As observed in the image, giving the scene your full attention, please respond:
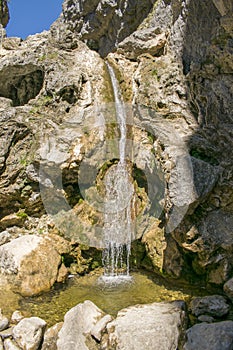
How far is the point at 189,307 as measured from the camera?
5973mm

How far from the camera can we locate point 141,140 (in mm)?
9109

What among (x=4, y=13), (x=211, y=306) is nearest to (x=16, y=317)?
(x=211, y=306)

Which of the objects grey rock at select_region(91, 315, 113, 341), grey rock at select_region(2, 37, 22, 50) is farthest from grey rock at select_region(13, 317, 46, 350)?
grey rock at select_region(2, 37, 22, 50)

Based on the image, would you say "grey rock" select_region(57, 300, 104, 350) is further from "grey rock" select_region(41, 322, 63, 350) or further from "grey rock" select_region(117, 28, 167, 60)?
"grey rock" select_region(117, 28, 167, 60)

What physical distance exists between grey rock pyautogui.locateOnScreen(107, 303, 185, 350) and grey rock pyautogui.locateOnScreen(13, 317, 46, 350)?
1193 mm

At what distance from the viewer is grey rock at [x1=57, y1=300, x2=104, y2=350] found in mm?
4828

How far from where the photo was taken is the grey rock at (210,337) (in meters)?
4.47

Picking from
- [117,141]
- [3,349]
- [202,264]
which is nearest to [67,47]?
[117,141]

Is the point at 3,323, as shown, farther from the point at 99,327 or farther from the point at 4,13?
the point at 4,13

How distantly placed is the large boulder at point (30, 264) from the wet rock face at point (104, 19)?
12230mm

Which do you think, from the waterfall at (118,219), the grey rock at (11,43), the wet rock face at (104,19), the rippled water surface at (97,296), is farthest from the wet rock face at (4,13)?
the rippled water surface at (97,296)

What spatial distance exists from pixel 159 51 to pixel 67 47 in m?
3.52

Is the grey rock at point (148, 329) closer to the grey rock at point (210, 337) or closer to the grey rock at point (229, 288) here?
the grey rock at point (210, 337)

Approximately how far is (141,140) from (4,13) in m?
14.6
